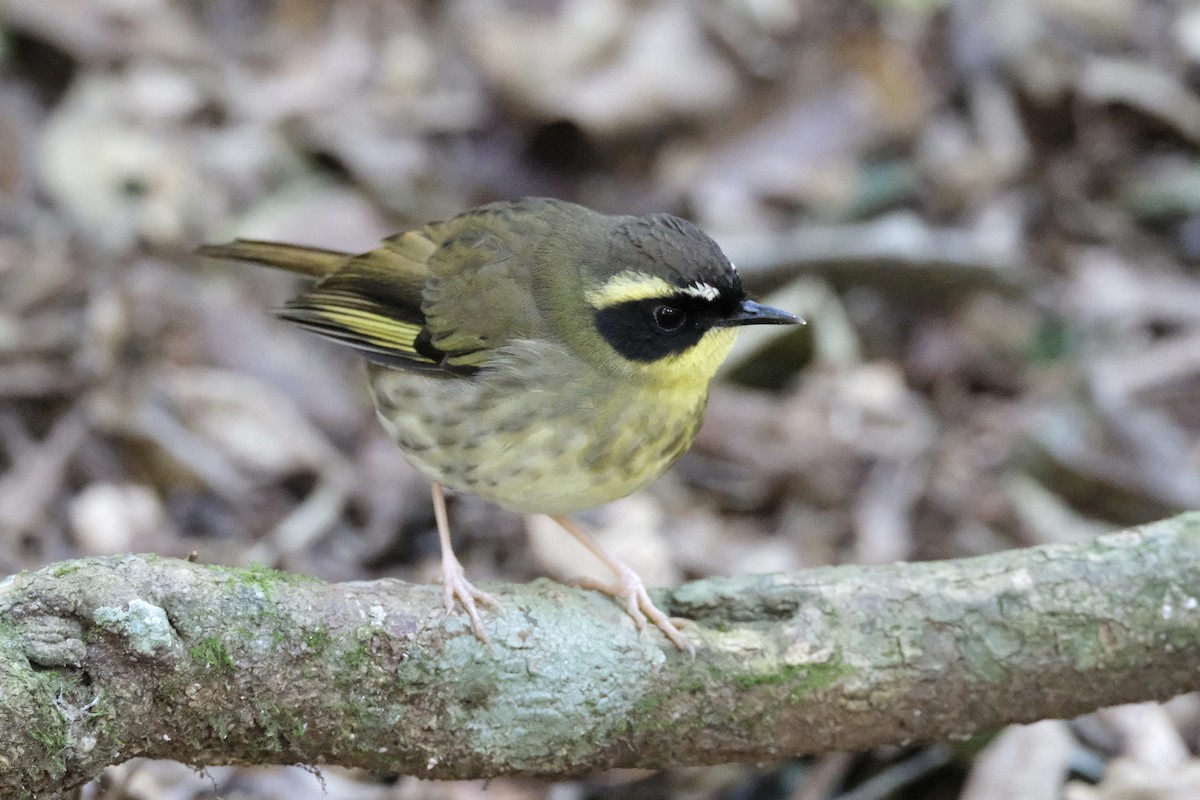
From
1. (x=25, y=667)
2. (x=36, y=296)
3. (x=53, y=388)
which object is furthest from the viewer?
(x=36, y=296)

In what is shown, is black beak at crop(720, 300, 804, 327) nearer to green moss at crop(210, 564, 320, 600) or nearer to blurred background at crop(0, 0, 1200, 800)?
green moss at crop(210, 564, 320, 600)

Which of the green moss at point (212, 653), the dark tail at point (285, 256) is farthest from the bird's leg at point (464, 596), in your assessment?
the dark tail at point (285, 256)

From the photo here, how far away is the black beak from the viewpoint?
3.66m

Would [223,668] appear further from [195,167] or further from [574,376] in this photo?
[195,167]

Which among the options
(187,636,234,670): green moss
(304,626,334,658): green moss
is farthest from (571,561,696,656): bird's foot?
Result: (187,636,234,670): green moss

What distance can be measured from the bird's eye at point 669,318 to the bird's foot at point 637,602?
70cm

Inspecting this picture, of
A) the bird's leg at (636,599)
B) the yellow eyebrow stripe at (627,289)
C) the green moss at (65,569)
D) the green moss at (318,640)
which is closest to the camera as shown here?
the green moss at (65,569)

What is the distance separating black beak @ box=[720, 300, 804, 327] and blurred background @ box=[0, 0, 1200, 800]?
5.45 ft

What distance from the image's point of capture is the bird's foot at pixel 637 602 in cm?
325

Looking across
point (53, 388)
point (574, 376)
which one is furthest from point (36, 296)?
point (574, 376)

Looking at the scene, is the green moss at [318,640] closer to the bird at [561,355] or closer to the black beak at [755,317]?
the bird at [561,355]

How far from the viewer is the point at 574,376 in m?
3.79

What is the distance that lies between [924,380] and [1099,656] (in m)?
3.68

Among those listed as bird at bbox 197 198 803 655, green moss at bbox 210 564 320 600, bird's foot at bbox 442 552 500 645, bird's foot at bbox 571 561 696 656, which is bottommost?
bird's foot at bbox 571 561 696 656
